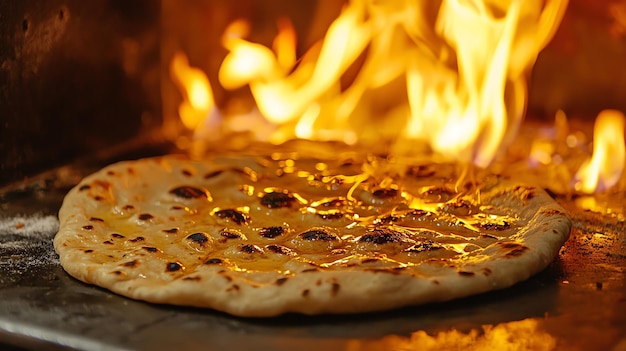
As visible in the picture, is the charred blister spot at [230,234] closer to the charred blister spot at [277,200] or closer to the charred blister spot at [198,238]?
the charred blister spot at [198,238]

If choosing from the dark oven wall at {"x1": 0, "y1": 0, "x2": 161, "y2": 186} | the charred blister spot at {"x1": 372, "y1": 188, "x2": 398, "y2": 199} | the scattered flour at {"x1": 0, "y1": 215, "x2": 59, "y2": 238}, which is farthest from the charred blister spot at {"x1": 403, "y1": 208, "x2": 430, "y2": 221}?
the dark oven wall at {"x1": 0, "y1": 0, "x2": 161, "y2": 186}

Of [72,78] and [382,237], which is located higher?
[72,78]

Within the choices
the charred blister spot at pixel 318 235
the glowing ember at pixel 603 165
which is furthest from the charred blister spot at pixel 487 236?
the glowing ember at pixel 603 165

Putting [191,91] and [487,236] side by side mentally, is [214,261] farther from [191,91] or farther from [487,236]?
[191,91]

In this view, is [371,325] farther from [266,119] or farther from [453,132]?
[266,119]

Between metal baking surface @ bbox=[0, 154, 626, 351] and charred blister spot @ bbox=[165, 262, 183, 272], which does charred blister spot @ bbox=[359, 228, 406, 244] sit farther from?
charred blister spot @ bbox=[165, 262, 183, 272]

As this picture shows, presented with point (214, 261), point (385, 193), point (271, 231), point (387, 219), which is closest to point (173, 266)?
point (214, 261)

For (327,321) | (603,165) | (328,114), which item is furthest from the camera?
(328,114)
